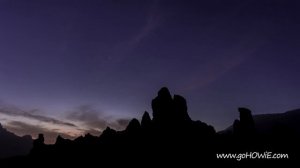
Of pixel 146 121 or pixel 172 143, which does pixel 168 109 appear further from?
pixel 172 143

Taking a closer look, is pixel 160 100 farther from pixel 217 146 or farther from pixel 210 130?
pixel 217 146

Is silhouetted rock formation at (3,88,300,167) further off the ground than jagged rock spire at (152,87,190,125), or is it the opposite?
jagged rock spire at (152,87,190,125)

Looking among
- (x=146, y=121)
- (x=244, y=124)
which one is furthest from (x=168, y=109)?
(x=244, y=124)

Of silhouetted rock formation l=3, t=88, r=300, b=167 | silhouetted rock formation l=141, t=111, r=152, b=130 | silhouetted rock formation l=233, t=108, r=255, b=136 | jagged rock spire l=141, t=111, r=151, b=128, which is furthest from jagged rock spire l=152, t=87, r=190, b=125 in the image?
silhouetted rock formation l=233, t=108, r=255, b=136

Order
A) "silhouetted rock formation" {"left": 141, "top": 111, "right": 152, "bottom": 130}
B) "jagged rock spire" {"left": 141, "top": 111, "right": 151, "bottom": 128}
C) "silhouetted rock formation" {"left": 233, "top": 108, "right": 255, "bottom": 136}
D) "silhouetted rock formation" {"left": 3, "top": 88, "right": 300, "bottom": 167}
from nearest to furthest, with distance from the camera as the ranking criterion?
"silhouetted rock formation" {"left": 3, "top": 88, "right": 300, "bottom": 167}, "silhouetted rock formation" {"left": 233, "top": 108, "right": 255, "bottom": 136}, "silhouetted rock formation" {"left": 141, "top": 111, "right": 152, "bottom": 130}, "jagged rock spire" {"left": 141, "top": 111, "right": 151, "bottom": 128}

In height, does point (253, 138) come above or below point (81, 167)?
above

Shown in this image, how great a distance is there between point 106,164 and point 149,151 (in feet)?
64.7

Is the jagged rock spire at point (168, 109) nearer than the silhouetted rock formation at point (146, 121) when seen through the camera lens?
Yes

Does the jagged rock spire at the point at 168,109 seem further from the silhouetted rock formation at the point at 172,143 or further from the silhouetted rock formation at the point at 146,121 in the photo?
the silhouetted rock formation at the point at 146,121

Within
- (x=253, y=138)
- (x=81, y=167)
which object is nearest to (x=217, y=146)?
(x=253, y=138)

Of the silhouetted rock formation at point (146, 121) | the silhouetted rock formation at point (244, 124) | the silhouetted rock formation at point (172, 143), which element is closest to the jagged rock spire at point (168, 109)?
the silhouetted rock formation at point (172, 143)

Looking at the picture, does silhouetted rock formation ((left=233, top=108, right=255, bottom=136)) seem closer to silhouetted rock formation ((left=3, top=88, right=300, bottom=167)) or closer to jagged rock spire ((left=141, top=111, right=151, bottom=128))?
silhouetted rock formation ((left=3, top=88, right=300, bottom=167))

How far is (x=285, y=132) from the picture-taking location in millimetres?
103250

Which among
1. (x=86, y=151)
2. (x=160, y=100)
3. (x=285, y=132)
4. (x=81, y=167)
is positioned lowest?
(x=81, y=167)
